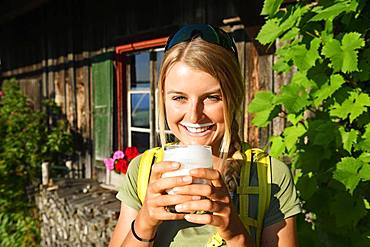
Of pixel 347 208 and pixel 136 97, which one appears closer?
pixel 347 208

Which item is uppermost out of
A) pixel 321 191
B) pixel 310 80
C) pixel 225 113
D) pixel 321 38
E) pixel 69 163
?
pixel 321 38

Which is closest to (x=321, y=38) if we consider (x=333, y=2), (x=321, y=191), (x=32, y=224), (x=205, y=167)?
(x=333, y=2)

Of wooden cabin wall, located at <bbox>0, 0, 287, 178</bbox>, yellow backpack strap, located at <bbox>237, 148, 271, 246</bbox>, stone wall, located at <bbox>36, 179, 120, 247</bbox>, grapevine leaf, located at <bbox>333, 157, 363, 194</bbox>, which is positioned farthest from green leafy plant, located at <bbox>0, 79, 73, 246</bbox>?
yellow backpack strap, located at <bbox>237, 148, 271, 246</bbox>

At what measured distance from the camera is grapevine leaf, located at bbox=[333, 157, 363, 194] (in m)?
1.75

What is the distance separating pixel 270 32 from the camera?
6.46 ft

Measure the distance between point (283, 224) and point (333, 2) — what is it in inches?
Result: 42.0

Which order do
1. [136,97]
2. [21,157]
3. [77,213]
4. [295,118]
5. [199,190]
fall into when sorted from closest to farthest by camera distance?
[199,190], [295,118], [77,213], [136,97], [21,157]

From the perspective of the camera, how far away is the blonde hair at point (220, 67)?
1.09 metres

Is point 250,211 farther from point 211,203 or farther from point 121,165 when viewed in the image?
point 121,165

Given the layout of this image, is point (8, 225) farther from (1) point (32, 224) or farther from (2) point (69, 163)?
(2) point (69, 163)

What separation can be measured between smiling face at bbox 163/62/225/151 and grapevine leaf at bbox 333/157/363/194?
0.84 meters

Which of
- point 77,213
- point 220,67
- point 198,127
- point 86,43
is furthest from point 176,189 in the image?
point 86,43

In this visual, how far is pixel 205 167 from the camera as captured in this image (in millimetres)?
947

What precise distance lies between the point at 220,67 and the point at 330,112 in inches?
Result: 38.6
